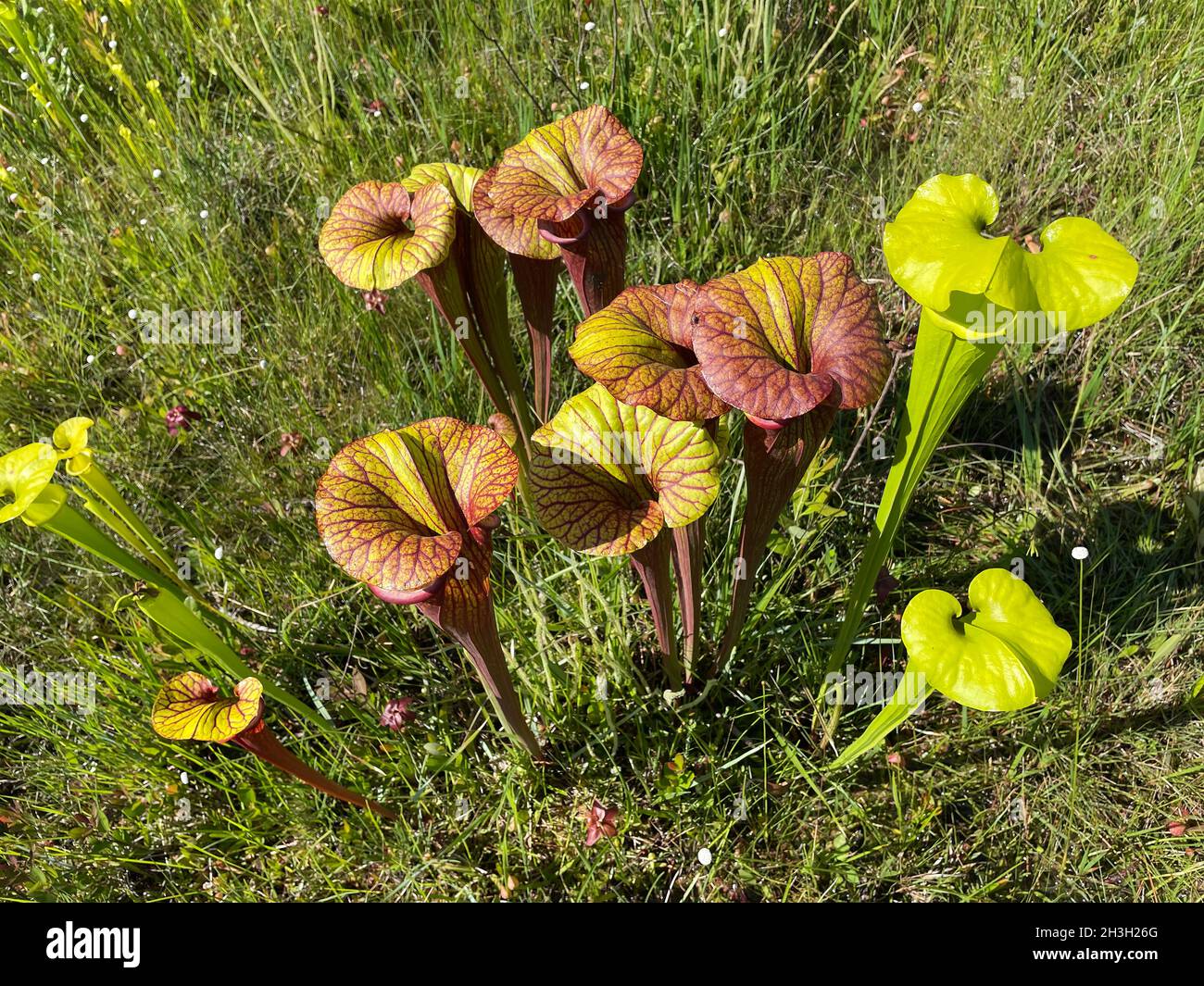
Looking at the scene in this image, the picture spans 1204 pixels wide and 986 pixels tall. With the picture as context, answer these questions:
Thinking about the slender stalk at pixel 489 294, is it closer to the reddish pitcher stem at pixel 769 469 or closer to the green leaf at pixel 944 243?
the reddish pitcher stem at pixel 769 469

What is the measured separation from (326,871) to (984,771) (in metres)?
1.64

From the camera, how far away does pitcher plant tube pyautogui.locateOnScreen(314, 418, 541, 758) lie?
4.00 feet

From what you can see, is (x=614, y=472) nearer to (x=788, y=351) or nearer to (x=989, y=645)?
(x=788, y=351)

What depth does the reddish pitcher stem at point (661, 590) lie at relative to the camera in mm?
1568

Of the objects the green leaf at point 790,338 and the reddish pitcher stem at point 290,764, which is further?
the reddish pitcher stem at point 290,764

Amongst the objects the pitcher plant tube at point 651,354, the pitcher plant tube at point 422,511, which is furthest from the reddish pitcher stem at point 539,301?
the pitcher plant tube at point 422,511

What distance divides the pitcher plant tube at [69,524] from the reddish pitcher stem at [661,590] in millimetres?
876

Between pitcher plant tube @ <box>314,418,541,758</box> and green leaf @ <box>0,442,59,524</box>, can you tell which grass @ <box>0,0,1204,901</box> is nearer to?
pitcher plant tube @ <box>314,418,541,758</box>

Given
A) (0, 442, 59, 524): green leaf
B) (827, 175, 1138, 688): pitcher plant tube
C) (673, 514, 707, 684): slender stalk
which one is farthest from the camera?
(673, 514, 707, 684): slender stalk

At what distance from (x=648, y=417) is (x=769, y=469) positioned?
274mm

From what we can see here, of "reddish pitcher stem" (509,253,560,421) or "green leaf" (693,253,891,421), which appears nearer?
"green leaf" (693,253,891,421)

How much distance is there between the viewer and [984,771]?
195 cm

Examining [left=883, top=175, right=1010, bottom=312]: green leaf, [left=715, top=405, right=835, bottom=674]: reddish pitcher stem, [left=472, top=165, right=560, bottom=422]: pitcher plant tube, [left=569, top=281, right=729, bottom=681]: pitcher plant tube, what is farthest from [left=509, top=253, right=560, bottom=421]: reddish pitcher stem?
[left=883, top=175, right=1010, bottom=312]: green leaf

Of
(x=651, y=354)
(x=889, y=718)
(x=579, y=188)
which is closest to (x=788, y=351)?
(x=651, y=354)
